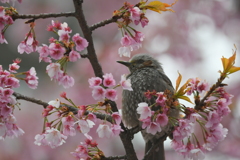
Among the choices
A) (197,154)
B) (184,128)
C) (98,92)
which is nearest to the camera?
(98,92)

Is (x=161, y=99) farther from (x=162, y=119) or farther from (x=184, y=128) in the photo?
(x=184, y=128)

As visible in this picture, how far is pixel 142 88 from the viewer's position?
3.00 metres

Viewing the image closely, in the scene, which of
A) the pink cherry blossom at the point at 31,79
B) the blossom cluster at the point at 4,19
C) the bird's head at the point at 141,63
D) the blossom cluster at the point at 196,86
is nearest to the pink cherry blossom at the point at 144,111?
the blossom cluster at the point at 196,86

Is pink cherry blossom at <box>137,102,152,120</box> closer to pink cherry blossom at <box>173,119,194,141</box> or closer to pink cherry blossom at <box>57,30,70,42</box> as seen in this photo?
pink cherry blossom at <box>173,119,194,141</box>

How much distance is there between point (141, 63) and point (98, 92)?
190 cm

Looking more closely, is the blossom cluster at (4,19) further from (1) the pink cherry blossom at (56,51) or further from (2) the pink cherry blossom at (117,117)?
(2) the pink cherry blossom at (117,117)

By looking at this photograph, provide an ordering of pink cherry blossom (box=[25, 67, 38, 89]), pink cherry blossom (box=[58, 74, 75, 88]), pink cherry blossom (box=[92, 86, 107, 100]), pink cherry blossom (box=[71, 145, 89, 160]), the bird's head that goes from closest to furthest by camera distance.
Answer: pink cherry blossom (box=[92, 86, 107, 100]) → pink cherry blossom (box=[58, 74, 75, 88]) → pink cherry blossom (box=[25, 67, 38, 89]) → pink cherry blossom (box=[71, 145, 89, 160]) → the bird's head

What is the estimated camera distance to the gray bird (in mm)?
2947

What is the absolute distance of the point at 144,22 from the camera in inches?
68.1

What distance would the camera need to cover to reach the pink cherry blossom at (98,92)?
5.14 feet

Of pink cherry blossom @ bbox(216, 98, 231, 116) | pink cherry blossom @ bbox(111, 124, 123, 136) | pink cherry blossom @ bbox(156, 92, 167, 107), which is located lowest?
pink cherry blossom @ bbox(216, 98, 231, 116)

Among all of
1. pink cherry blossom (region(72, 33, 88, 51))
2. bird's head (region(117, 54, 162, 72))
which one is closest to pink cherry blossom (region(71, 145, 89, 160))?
pink cherry blossom (region(72, 33, 88, 51))

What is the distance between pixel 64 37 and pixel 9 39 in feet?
18.3

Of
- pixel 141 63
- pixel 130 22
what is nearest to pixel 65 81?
pixel 130 22
